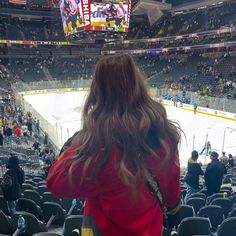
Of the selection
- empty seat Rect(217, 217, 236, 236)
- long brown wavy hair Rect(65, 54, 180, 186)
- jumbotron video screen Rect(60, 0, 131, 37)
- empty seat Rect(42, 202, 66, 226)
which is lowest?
empty seat Rect(42, 202, 66, 226)

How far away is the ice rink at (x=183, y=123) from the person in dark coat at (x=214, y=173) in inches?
234

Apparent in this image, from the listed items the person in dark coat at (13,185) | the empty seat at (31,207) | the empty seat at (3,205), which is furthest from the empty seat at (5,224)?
the empty seat at (3,205)

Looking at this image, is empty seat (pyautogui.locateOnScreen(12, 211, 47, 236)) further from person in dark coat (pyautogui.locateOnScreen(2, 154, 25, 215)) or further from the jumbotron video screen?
the jumbotron video screen

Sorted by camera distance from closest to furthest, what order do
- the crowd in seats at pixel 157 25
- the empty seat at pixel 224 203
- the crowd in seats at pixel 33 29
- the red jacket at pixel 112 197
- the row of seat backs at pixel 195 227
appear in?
1. the red jacket at pixel 112 197
2. the row of seat backs at pixel 195 227
3. the empty seat at pixel 224 203
4. the crowd in seats at pixel 157 25
5. the crowd in seats at pixel 33 29

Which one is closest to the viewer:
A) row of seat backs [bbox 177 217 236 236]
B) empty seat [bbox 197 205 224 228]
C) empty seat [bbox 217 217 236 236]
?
empty seat [bbox 217 217 236 236]

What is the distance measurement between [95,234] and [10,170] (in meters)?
3.69

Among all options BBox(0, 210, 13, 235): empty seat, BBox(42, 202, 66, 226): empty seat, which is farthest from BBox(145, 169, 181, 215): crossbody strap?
BBox(42, 202, 66, 226): empty seat

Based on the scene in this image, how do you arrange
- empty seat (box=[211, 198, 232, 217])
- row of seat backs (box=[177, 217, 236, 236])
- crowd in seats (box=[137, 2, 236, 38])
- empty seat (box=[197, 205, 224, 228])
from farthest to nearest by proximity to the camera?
crowd in seats (box=[137, 2, 236, 38]), empty seat (box=[211, 198, 232, 217]), empty seat (box=[197, 205, 224, 228]), row of seat backs (box=[177, 217, 236, 236])

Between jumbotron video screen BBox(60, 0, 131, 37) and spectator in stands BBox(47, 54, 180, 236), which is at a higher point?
jumbotron video screen BBox(60, 0, 131, 37)

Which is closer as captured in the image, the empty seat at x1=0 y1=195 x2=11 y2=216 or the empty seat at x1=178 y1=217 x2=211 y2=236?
the empty seat at x1=178 y1=217 x2=211 y2=236

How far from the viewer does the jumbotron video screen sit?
19828 mm

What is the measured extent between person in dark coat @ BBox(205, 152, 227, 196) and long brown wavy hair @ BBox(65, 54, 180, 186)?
4030 millimetres

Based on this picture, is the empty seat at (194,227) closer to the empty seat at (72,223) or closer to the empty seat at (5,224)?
the empty seat at (72,223)

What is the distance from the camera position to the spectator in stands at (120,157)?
1241 millimetres
